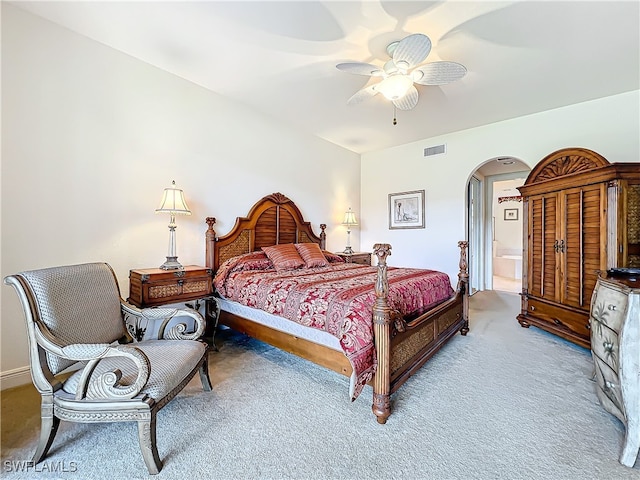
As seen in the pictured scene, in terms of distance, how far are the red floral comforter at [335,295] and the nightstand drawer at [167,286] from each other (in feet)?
0.79

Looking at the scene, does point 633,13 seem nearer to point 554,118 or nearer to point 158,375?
point 554,118

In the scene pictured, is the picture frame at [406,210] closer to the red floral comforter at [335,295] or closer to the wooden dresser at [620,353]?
the red floral comforter at [335,295]

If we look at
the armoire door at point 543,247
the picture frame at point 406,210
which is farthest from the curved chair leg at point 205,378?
the picture frame at point 406,210

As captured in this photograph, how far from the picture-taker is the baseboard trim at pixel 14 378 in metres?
2.20

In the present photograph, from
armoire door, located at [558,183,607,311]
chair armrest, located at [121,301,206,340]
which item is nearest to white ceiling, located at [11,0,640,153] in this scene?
armoire door, located at [558,183,607,311]

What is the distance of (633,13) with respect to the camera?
2170 mm

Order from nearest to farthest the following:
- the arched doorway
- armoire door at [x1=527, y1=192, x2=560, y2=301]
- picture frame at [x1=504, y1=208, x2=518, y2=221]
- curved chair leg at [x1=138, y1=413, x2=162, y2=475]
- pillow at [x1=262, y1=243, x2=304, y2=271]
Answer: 1. curved chair leg at [x1=138, y1=413, x2=162, y2=475]
2. armoire door at [x1=527, y1=192, x2=560, y2=301]
3. pillow at [x1=262, y1=243, x2=304, y2=271]
4. the arched doorway
5. picture frame at [x1=504, y1=208, x2=518, y2=221]

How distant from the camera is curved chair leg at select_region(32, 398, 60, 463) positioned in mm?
1506

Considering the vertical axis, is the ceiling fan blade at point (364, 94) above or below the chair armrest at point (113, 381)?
above

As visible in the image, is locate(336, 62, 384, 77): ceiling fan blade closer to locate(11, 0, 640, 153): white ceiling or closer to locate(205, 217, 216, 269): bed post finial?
locate(11, 0, 640, 153): white ceiling

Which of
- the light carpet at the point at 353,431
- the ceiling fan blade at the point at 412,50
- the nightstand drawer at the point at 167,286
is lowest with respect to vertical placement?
the light carpet at the point at 353,431

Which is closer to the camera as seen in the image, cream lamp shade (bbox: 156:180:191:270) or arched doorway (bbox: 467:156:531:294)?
cream lamp shade (bbox: 156:180:191:270)

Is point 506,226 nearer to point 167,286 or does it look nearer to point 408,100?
point 408,100

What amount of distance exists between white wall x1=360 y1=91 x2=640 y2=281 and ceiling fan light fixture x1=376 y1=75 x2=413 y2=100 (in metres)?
2.51
